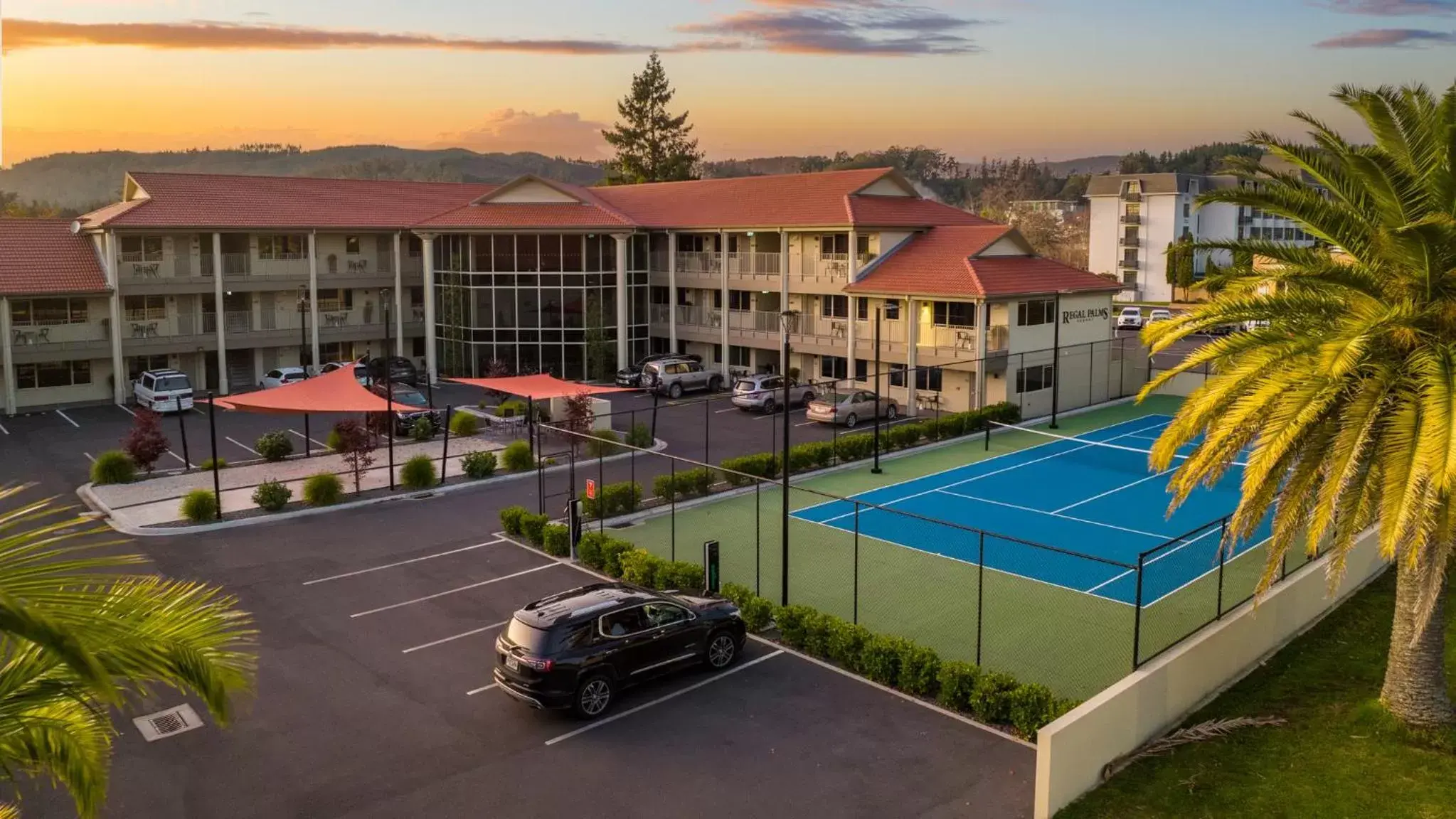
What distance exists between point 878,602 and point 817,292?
27.8 meters

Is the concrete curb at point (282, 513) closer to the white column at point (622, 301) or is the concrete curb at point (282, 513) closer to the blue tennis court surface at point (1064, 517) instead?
the blue tennis court surface at point (1064, 517)

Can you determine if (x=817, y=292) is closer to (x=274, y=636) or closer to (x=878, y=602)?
(x=878, y=602)

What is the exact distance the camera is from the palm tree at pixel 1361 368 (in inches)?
521

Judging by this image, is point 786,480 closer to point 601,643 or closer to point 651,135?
point 601,643

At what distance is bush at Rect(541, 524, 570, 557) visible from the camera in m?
24.7

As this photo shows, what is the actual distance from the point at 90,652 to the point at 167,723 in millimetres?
13773

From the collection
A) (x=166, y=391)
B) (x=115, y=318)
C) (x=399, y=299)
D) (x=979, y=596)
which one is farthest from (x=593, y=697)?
A: (x=399, y=299)

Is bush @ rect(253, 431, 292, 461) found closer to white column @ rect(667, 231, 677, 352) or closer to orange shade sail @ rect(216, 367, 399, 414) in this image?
orange shade sail @ rect(216, 367, 399, 414)

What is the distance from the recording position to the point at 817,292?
4797 cm

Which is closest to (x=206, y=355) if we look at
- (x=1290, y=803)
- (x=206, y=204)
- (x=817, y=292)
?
(x=206, y=204)

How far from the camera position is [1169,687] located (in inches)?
616

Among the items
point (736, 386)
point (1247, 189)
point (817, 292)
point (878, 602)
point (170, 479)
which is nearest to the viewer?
point (1247, 189)

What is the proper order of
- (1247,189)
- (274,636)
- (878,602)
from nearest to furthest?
(1247,189) < (274,636) < (878,602)

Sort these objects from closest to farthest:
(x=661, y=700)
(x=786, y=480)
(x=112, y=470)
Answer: (x=661, y=700) → (x=786, y=480) → (x=112, y=470)
